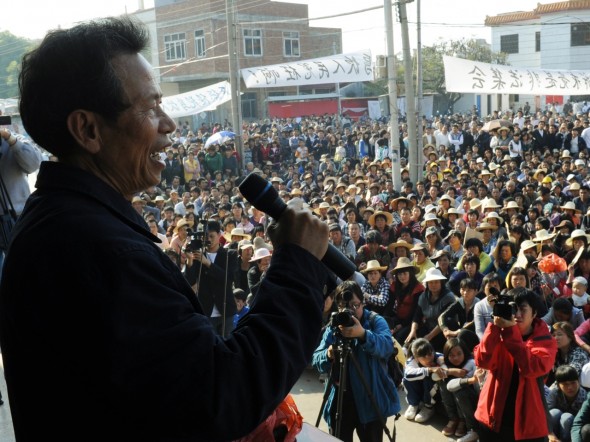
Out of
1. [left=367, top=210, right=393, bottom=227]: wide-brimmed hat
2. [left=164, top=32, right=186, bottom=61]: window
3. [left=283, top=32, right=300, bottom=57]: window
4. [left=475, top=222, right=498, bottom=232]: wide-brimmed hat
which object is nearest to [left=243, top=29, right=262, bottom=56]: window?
[left=283, top=32, right=300, bottom=57]: window

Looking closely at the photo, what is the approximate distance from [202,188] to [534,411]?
11.3 m

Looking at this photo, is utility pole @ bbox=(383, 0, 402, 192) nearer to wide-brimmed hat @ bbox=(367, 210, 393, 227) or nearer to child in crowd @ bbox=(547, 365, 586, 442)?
wide-brimmed hat @ bbox=(367, 210, 393, 227)

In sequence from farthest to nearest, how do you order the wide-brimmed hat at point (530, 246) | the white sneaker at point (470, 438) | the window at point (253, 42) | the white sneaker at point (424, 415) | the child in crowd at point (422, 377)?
the window at point (253, 42) < the wide-brimmed hat at point (530, 246) < the white sneaker at point (424, 415) < the child in crowd at point (422, 377) < the white sneaker at point (470, 438)

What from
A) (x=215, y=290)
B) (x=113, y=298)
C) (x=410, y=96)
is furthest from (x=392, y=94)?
(x=113, y=298)

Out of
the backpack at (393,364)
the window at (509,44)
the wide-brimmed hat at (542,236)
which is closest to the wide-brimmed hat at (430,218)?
the wide-brimmed hat at (542,236)

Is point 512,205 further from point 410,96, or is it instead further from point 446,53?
point 446,53

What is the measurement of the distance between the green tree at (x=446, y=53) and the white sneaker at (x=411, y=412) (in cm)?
3315

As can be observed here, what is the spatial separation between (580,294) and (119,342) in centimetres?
634

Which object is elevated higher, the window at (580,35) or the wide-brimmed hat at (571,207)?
the window at (580,35)

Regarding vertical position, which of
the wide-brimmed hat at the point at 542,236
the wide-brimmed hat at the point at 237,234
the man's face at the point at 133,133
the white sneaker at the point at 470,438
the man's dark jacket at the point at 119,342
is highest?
the man's face at the point at 133,133

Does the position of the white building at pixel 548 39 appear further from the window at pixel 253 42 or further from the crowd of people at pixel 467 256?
the crowd of people at pixel 467 256

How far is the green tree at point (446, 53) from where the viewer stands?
123 ft

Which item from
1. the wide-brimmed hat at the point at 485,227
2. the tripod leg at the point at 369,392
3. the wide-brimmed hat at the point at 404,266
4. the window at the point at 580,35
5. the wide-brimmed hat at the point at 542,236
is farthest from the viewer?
the window at the point at 580,35

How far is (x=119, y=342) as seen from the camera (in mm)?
921
